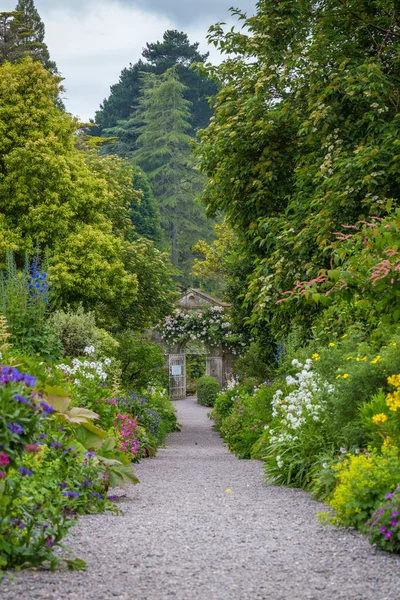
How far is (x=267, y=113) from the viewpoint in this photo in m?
10.4

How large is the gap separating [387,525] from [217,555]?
3.20 ft

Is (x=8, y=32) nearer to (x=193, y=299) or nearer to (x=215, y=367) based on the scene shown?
(x=193, y=299)

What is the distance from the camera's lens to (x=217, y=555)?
13.8 ft

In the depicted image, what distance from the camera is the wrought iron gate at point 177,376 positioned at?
30.5 meters

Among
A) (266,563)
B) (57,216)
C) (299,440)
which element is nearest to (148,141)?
(57,216)

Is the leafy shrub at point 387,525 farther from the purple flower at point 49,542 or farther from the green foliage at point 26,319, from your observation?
the green foliage at point 26,319

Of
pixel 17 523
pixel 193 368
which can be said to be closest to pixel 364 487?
pixel 17 523

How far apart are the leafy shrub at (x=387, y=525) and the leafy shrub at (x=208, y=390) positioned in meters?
23.7

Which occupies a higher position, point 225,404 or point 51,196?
point 51,196

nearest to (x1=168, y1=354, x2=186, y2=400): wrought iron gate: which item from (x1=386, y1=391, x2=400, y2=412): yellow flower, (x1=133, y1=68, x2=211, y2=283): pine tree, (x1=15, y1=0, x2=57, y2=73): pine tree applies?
(x1=133, y1=68, x2=211, y2=283): pine tree

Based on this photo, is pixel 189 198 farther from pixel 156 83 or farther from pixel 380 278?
pixel 380 278

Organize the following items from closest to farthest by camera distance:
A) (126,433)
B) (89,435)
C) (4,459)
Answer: (4,459) → (89,435) → (126,433)

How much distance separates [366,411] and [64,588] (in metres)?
3.02

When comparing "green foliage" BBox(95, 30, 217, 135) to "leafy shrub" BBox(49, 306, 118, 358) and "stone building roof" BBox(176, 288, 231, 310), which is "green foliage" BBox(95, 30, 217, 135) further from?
"leafy shrub" BBox(49, 306, 118, 358)
